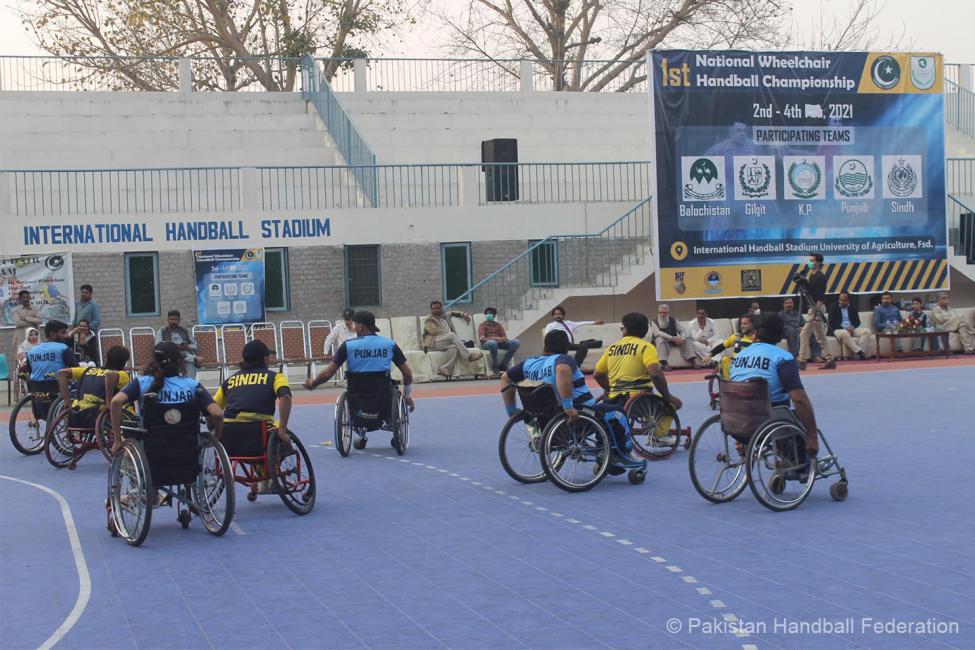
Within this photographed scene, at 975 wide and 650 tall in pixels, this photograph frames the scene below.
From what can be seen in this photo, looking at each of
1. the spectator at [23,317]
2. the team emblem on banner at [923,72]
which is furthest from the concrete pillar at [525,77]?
the spectator at [23,317]

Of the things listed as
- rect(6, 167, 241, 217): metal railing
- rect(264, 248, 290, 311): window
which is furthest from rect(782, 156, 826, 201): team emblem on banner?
rect(6, 167, 241, 217): metal railing

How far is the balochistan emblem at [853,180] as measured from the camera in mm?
28594

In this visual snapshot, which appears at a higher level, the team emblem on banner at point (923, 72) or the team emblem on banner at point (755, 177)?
the team emblem on banner at point (923, 72)

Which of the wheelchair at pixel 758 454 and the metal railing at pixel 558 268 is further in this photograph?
the metal railing at pixel 558 268

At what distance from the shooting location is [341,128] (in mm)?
31531

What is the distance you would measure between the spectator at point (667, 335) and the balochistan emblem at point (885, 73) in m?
7.05

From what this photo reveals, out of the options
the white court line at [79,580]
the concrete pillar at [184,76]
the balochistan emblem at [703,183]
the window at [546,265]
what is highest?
the concrete pillar at [184,76]

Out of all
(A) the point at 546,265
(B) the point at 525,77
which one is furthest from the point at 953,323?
(B) the point at 525,77

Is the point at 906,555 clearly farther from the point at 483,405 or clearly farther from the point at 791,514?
the point at 483,405

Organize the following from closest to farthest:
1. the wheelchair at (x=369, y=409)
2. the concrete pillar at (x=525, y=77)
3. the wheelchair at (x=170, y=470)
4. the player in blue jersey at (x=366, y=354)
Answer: the wheelchair at (x=170, y=470) < the player in blue jersey at (x=366, y=354) < the wheelchair at (x=369, y=409) < the concrete pillar at (x=525, y=77)

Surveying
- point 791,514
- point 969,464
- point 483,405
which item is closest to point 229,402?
point 791,514

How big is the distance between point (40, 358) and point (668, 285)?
14.9 meters

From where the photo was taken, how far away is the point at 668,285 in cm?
2753

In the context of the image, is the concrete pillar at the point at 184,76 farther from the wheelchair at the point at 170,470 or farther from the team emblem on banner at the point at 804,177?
the wheelchair at the point at 170,470
